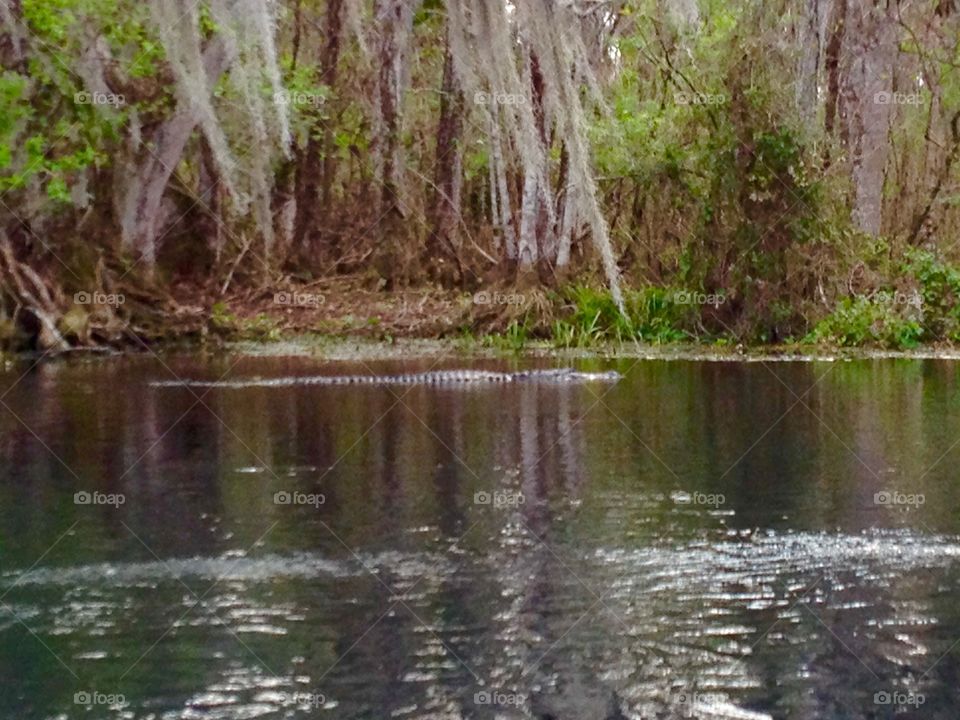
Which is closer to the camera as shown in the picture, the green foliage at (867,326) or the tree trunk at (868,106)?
the green foliage at (867,326)

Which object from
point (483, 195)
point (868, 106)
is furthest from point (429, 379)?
point (483, 195)

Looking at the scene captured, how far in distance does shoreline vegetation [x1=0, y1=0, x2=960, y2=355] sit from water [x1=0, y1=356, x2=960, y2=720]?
4.61 metres

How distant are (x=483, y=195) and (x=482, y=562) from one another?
22.3m

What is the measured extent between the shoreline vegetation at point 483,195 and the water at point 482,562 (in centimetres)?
461

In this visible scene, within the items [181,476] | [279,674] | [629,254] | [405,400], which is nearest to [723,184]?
[629,254]

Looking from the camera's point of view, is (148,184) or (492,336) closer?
(492,336)

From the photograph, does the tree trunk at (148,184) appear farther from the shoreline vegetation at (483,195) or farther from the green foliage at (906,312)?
the green foliage at (906,312)

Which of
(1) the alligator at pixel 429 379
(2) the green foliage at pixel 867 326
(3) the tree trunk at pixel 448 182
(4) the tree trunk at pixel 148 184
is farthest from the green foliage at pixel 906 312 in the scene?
(4) the tree trunk at pixel 148 184

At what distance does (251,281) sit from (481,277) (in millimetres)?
4460

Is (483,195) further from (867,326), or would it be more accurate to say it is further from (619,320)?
(867,326)

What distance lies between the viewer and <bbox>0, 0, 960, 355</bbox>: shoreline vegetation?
2078 centimetres

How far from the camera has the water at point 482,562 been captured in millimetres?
5910

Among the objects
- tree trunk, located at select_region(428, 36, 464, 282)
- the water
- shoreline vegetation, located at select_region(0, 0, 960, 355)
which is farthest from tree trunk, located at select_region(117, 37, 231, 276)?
the water

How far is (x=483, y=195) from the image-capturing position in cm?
2984
